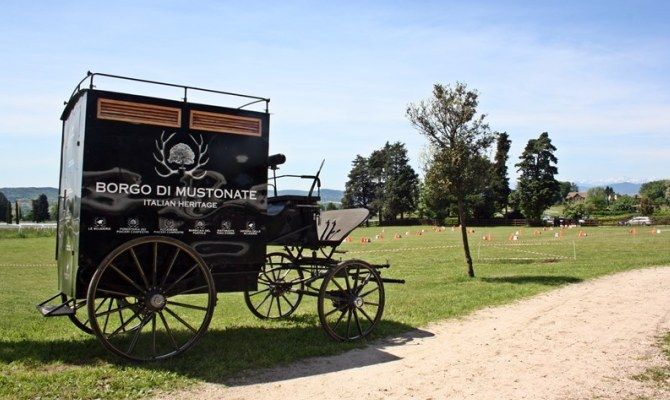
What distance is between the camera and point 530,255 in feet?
91.6

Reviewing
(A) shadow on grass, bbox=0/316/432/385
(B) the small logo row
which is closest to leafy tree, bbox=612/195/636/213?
(A) shadow on grass, bbox=0/316/432/385

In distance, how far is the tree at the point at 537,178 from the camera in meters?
82.8

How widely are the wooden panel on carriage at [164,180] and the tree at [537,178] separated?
258 feet

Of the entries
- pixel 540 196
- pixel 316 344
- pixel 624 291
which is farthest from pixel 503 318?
pixel 540 196

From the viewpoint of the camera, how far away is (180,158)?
297 inches

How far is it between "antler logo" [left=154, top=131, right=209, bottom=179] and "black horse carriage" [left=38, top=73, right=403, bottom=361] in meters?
0.01

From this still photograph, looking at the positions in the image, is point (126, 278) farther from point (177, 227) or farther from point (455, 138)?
point (455, 138)

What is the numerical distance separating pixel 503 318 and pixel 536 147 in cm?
8128

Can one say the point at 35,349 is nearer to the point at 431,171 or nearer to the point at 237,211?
the point at 237,211

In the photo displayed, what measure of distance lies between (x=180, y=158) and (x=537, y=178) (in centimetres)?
8390

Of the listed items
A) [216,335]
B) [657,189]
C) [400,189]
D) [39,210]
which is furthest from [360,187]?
[657,189]

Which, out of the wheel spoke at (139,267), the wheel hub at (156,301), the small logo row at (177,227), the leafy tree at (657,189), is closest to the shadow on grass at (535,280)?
the small logo row at (177,227)

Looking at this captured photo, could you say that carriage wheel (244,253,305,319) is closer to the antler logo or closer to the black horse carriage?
the black horse carriage

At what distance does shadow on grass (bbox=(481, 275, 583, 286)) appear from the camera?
16469 mm
